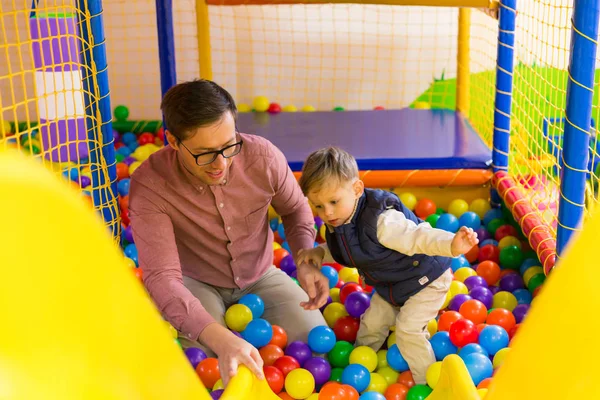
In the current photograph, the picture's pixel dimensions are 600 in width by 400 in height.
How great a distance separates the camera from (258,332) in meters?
2.01

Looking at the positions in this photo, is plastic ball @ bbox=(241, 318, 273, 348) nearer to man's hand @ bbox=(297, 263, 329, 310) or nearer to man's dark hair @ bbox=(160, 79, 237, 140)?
man's hand @ bbox=(297, 263, 329, 310)

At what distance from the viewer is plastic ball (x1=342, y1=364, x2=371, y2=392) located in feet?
6.16

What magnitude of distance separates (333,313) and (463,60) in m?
2.01

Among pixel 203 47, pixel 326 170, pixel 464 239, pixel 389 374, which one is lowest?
pixel 389 374

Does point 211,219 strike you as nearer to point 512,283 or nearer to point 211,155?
point 211,155

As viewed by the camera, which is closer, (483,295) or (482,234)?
(483,295)

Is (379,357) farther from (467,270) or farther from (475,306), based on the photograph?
(467,270)

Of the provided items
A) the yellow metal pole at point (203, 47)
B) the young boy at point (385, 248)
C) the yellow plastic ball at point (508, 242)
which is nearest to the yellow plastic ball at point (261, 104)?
the yellow metal pole at point (203, 47)

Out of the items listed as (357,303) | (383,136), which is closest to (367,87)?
(383,136)

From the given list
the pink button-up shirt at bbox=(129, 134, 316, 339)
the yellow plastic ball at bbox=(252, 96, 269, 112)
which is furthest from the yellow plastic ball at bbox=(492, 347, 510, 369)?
the yellow plastic ball at bbox=(252, 96, 269, 112)

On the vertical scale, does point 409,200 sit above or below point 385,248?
below

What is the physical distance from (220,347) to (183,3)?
317 cm

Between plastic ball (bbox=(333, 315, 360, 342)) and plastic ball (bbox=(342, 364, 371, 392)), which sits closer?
plastic ball (bbox=(342, 364, 371, 392))

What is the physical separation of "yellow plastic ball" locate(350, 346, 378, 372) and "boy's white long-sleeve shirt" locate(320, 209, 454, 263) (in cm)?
34
